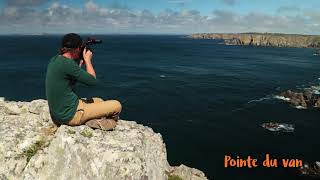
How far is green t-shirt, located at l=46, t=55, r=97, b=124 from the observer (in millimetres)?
9078

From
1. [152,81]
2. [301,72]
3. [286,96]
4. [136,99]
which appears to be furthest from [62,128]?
[301,72]

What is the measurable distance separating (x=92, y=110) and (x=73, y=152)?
149cm

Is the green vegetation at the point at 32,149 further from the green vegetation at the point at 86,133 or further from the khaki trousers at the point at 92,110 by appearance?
the green vegetation at the point at 86,133

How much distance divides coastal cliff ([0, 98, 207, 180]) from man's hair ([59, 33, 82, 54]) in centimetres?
265

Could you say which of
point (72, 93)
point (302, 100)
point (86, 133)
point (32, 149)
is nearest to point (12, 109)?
point (32, 149)

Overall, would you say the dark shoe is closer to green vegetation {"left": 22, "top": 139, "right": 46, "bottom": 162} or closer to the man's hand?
green vegetation {"left": 22, "top": 139, "right": 46, "bottom": 162}

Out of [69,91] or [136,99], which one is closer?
[69,91]

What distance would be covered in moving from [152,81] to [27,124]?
80.1m

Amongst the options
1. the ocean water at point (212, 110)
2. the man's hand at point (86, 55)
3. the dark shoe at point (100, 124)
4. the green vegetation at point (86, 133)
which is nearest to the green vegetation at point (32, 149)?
the green vegetation at point (86, 133)

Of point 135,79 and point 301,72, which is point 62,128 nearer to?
point 135,79

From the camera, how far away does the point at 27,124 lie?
37.6 ft

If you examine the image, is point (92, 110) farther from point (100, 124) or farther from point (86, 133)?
point (86, 133)

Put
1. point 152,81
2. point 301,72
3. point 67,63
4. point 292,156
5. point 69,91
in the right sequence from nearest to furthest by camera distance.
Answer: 1. point 67,63
2. point 69,91
3. point 292,156
4. point 152,81
5. point 301,72

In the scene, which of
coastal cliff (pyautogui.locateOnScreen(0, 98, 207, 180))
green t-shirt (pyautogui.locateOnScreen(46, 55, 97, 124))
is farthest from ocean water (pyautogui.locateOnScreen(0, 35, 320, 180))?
green t-shirt (pyautogui.locateOnScreen(46, 55, 97, 124))
